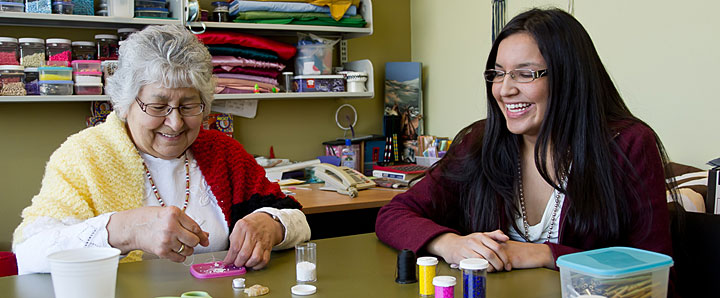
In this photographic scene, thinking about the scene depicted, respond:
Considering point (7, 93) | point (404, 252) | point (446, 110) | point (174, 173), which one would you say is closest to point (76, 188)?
Result: point (174, 173)

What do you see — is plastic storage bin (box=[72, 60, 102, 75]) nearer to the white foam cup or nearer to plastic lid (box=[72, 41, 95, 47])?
plastic lid (box=[72, 41, 95, 47])

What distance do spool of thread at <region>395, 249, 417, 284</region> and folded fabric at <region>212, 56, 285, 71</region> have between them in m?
2.03

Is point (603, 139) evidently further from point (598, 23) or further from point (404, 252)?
point (598, 23)

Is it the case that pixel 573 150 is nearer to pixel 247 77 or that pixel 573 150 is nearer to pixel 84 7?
pixel 247 77

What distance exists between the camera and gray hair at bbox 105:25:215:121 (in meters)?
1.79

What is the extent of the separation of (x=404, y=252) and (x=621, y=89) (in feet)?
5.48

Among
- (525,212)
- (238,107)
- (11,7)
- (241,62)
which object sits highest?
(11,7)

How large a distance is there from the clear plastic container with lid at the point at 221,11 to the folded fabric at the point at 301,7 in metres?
0.02

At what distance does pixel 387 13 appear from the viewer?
393 centimetres

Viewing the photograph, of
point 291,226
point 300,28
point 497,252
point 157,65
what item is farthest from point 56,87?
point 497,252

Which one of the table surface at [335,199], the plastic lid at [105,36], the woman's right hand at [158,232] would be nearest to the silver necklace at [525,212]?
the woman's right hand at [158,232]

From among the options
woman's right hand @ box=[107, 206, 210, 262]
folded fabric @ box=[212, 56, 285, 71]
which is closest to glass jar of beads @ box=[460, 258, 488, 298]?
woman's right hand @ box=[107, 206, 210, 262]

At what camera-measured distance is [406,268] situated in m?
1.39

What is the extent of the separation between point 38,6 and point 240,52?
0.91m
